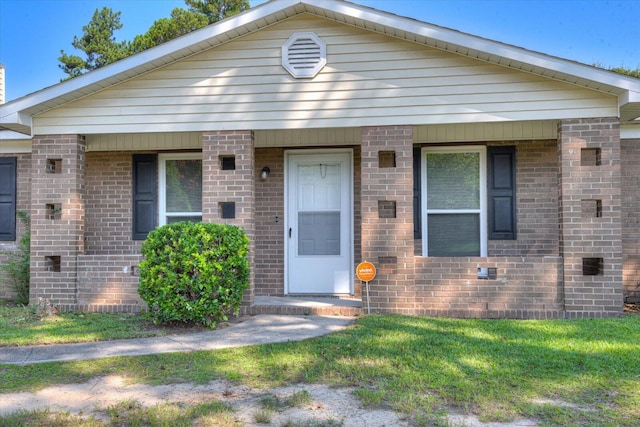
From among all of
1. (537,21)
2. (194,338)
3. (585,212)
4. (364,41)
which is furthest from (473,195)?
(537,21)

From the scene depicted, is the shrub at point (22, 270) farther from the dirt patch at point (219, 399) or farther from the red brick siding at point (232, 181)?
the dirt patch at point (219, 399)

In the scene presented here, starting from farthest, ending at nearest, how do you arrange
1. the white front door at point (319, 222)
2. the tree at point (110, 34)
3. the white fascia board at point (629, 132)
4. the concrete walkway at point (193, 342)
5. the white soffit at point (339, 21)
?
the tree at point (110, 34) < the white front door at point (319, 222) < the white fascia board at point (629, 132) < the white soffit at point (339, 21) < the concrete walkway at point (193, 342)

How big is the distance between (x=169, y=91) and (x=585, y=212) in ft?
19.3

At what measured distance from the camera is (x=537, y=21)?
2111 centimetres

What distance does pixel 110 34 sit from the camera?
72.2 ft

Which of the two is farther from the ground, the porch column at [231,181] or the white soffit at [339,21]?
the white soffit at [339,21]

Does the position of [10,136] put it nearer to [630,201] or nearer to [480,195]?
[480,195]

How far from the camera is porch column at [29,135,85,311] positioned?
7.02m

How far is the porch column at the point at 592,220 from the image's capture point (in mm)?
6320

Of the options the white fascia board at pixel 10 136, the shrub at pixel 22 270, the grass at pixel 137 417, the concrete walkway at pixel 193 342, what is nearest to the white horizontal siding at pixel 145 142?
the white fascia board at pixel 10 136

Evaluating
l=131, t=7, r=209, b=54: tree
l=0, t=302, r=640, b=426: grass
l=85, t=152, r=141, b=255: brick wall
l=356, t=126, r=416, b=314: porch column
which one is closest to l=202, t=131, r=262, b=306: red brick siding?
l=356, t=126, r=416, b=314: porch column

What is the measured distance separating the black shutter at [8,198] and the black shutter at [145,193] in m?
2.07

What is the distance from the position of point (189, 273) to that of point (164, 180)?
2.94 meters

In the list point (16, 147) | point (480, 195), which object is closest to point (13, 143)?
point (16, 147)
